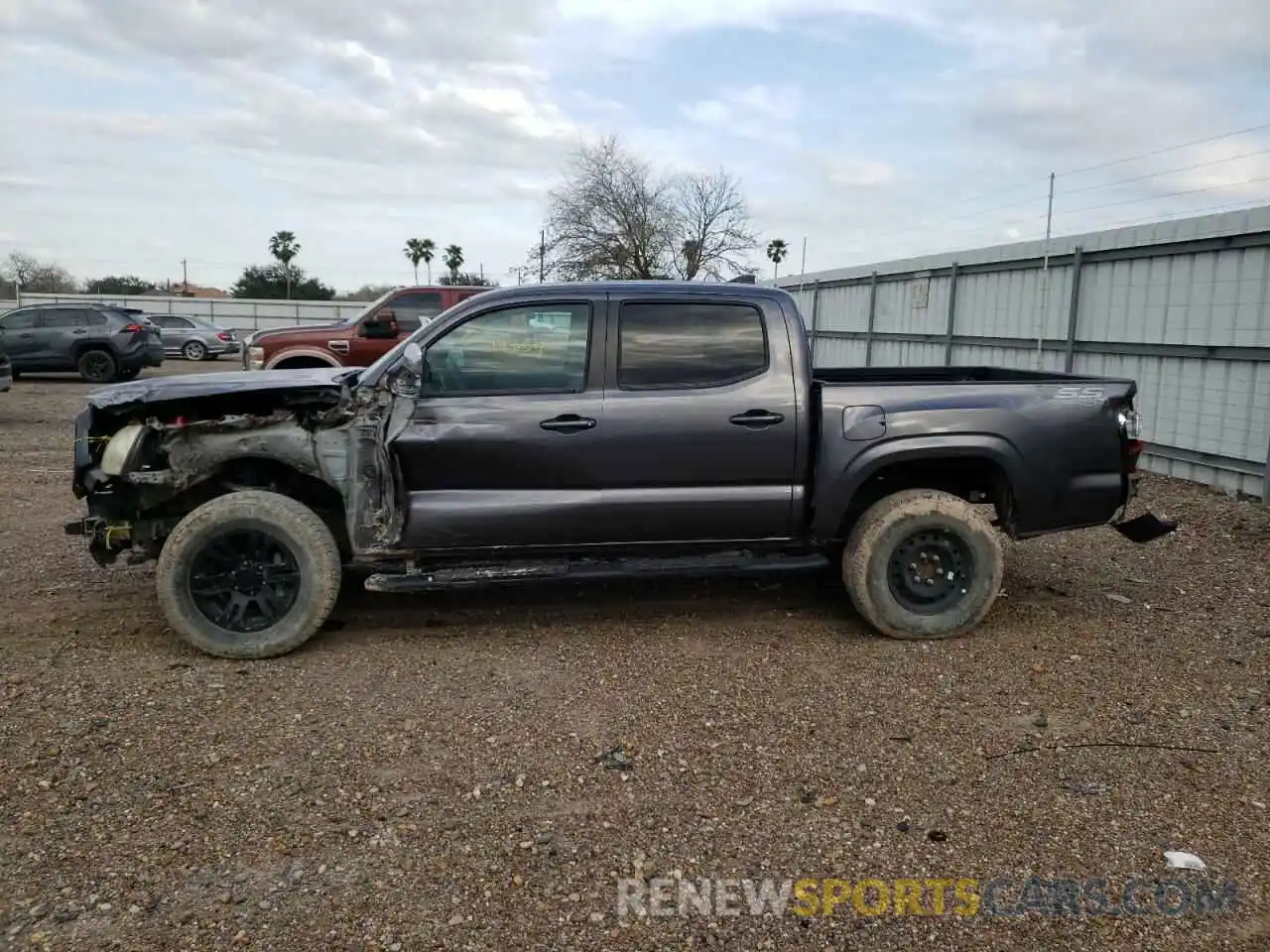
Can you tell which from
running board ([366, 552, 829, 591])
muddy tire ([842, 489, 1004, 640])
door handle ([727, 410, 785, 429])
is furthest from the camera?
muddy tire ([842, 489, 1004, 640])

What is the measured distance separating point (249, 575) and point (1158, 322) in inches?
318

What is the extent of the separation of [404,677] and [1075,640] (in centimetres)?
340

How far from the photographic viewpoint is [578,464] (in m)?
4.65

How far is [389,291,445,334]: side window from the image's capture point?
520 inches

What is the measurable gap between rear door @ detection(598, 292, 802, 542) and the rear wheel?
17.0m

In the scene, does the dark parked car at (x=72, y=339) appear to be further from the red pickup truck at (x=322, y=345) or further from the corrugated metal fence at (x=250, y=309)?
→ the corrugated metal fence at (x=250, y=309)

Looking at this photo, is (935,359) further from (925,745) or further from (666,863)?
(666,863)

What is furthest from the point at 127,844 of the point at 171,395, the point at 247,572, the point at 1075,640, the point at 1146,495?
the point at 1146,495

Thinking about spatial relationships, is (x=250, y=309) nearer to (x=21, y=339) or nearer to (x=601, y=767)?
(x=21, y=339)

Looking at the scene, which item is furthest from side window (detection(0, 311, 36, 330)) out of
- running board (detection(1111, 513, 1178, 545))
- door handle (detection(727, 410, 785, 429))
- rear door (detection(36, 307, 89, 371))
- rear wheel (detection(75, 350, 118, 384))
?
running board (detection(1111, 513, 1178, 545))

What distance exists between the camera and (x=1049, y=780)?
11.4 feet

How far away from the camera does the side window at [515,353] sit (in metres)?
4.69

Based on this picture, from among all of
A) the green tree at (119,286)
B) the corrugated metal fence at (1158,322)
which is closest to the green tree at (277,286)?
the green tree at (119,286)

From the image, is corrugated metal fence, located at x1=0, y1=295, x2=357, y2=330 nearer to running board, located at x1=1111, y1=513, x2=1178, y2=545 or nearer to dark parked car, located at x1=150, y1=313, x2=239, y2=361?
dark parked car, located at x1=150, y1=313, x2=239, y2=361
